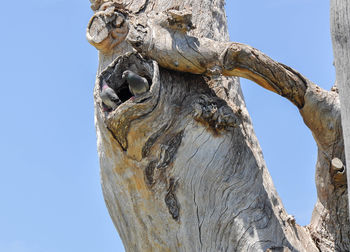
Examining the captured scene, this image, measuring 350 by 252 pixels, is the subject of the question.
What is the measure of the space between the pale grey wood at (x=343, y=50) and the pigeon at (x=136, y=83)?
1113 mm

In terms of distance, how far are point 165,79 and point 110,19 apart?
472 mm

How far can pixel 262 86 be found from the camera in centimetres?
368

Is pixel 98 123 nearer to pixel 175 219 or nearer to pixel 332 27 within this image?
pixel 175 219

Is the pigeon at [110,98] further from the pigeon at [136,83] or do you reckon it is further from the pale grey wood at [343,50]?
the pale grey wood at [343,50]

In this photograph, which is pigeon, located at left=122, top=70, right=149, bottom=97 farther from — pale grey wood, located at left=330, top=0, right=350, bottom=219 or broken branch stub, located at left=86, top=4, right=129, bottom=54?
pale grey wood, located at left=330, top=0, right=350, bottom=219

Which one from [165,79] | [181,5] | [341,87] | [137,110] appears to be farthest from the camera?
[181,5]

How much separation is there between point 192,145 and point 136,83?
1.46 ft

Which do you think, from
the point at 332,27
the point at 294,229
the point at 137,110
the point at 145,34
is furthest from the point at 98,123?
the point at 332,27

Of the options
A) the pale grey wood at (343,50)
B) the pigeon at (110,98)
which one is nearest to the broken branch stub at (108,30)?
the pigeon at (110,98)

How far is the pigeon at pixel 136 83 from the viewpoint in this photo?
330 cm

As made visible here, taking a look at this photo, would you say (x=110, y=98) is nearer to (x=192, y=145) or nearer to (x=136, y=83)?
Result: (x=136, y=83)

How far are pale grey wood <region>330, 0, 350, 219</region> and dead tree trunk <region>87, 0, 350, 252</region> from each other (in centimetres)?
108

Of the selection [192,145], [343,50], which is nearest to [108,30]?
[192,145]

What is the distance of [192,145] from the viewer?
344cm
